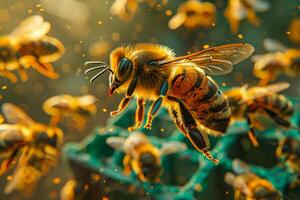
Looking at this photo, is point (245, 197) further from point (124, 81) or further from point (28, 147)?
point (124, 81)

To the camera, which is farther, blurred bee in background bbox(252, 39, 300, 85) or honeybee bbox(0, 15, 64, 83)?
blurred bee in background bbox(252, 39, 300, 85)

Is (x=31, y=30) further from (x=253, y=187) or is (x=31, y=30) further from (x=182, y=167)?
(x=253, y=187)

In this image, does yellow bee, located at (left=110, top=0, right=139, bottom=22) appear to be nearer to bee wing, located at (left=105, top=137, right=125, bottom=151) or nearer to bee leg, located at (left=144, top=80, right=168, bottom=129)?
bee wing, located at (left=105, top=137, right=125, bottom=151)

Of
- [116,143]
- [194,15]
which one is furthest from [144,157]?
[194,15]

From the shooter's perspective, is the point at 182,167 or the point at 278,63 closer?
the point at 182,167

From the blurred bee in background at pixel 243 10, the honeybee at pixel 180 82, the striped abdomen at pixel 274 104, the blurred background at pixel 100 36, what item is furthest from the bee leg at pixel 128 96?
the blurred background at pixel 100 36

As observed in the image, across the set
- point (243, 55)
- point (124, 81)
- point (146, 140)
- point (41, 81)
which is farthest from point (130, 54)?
point (41, 81)

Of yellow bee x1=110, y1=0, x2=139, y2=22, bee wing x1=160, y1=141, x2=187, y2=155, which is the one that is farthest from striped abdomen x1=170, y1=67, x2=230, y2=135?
yellow bee x1=110, y1=0, x2=139, y2=22
